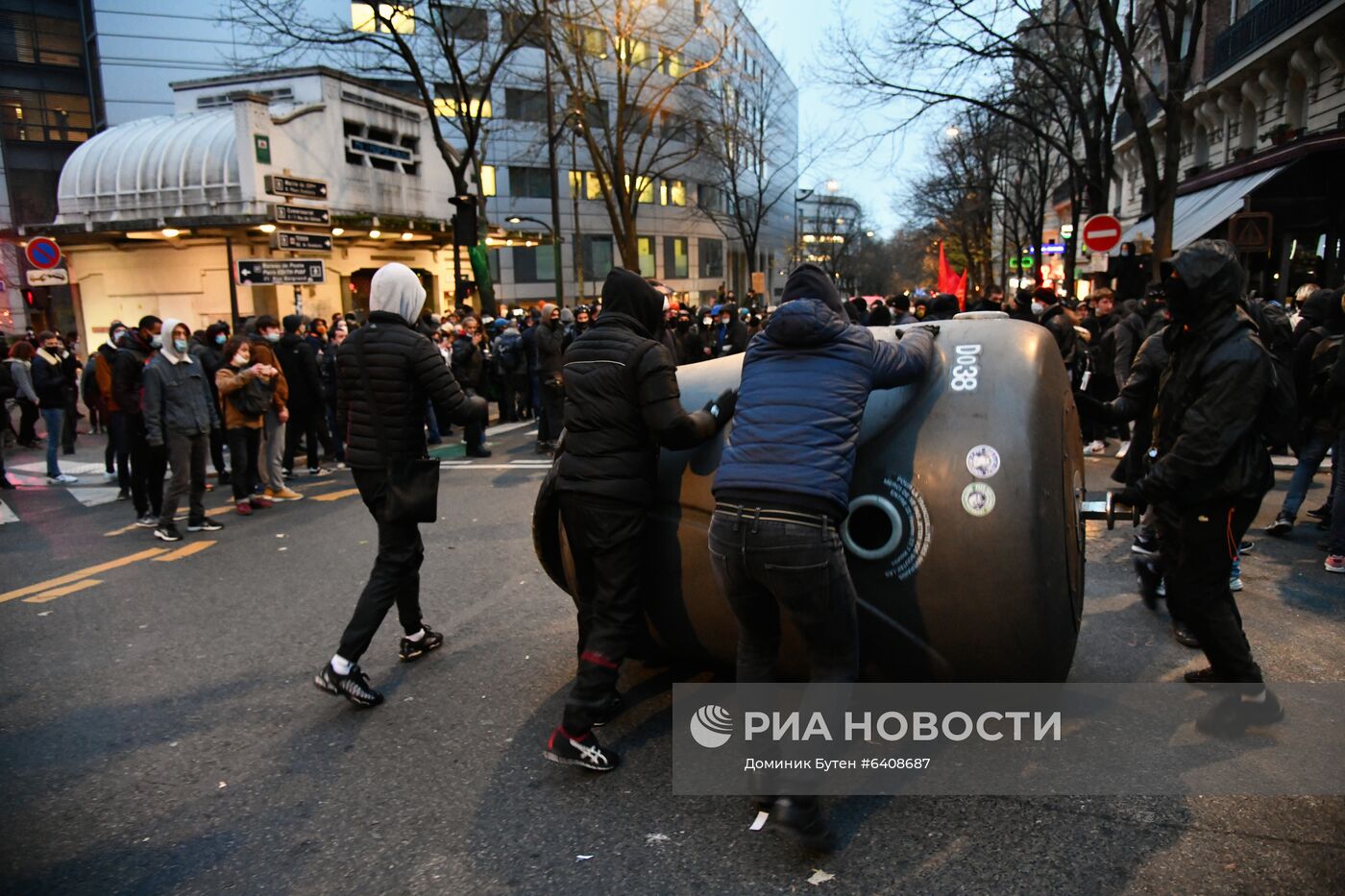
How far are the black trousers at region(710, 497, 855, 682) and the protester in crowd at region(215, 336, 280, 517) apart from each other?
707 centimetres

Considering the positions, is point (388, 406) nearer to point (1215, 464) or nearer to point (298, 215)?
point (1215, 464)

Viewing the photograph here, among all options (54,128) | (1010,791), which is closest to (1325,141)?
(1010,791)

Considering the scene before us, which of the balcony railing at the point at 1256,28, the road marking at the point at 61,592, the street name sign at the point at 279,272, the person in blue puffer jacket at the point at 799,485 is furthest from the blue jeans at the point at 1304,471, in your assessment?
the balcony railing at the point at 1256,28

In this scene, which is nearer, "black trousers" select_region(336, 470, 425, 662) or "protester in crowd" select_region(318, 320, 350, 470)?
"black trousers" select_region(336, 470, 425, 662)

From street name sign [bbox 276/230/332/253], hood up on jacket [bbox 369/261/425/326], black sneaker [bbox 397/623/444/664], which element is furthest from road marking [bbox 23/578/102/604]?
street name sign [bbox 276/230/332/253]

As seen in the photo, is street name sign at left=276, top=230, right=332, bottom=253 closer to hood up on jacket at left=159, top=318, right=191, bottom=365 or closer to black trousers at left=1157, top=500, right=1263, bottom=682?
hood up on jacket at left=159, top=318, right=191, bottom=365

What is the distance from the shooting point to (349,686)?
13.7ft

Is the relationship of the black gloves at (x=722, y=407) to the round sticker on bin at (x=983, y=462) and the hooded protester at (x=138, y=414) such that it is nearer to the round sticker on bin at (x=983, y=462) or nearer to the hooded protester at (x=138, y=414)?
the round sticker on bin at (x=983, y=462)

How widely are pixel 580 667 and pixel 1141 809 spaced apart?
6.78 feet

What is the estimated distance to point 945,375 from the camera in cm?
338

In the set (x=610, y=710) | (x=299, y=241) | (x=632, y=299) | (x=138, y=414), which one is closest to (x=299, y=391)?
(x=138, y=414)

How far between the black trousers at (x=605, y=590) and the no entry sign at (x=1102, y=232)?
45.9 feet

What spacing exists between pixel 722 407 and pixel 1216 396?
193 cm

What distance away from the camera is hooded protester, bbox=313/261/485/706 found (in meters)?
4.35
